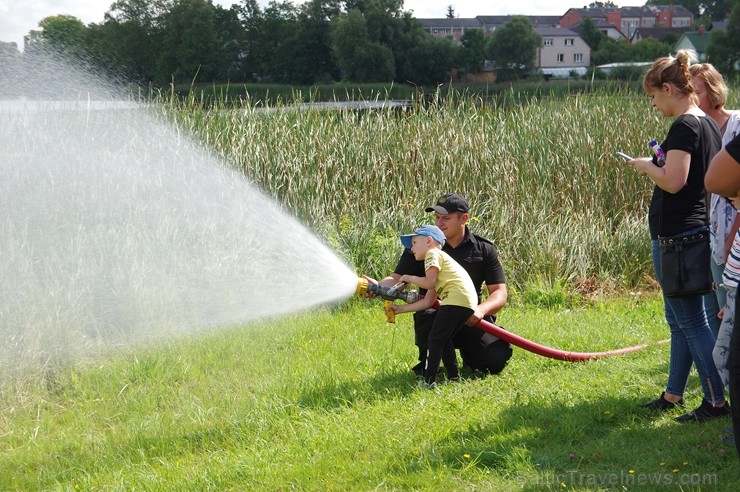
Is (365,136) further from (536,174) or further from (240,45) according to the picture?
(240,45)

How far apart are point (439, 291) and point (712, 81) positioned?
79.8 inches

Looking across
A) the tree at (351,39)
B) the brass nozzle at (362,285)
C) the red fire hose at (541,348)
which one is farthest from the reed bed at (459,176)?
the tree at (351,39)

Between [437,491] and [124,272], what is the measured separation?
4259mm

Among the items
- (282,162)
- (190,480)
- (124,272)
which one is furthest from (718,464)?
(282,162)

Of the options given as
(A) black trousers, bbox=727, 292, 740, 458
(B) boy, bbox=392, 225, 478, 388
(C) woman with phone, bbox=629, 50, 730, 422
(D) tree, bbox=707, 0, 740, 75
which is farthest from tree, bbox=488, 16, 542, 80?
(A) black trousers, bbox=727, 292, 740, 458

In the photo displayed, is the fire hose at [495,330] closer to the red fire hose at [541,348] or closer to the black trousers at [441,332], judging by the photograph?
the red fire hose at [541,348]

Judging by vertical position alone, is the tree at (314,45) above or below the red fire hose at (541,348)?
above

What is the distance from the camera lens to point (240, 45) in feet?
172

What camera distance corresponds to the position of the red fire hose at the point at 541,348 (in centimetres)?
527

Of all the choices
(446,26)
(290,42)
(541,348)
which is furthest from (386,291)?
(446,26)

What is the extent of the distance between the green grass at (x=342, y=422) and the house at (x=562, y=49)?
338 ft


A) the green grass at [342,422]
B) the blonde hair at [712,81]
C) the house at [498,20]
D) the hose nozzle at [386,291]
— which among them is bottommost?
the green grass at [342,422]

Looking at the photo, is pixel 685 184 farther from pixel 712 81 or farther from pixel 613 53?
pixel 613 53

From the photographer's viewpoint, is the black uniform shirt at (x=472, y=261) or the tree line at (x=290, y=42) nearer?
the black uniform shirt at (x=472, y=261)
